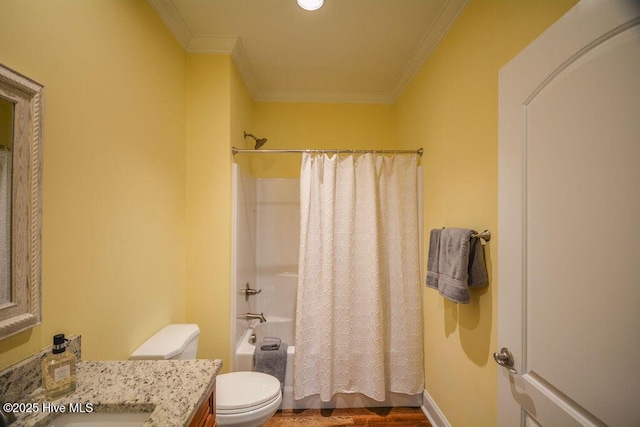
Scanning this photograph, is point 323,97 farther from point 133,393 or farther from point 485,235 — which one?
point 133,393

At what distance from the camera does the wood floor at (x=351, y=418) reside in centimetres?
186

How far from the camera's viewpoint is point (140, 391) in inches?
32.3

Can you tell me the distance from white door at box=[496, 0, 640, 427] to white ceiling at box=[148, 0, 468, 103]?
3.10 ft

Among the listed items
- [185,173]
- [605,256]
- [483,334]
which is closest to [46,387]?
[185,173]

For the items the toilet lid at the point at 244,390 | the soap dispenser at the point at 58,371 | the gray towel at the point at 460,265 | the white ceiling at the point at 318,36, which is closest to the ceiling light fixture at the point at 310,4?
the white ceiling at the point at 318,36

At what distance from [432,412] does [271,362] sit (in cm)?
119

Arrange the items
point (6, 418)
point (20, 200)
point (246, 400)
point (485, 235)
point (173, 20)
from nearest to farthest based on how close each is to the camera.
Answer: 1. point (6, 418)
2. point (20, 200)
3. point (485, 235)
4. point (246, 400)
5. point (173, 20)

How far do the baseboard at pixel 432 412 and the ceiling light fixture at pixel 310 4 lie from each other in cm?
260

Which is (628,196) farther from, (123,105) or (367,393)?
(367,393)

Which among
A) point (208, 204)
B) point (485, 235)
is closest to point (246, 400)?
point (208, 204)

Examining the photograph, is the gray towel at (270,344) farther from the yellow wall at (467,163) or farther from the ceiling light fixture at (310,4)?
the ceiling light fixture at (310,4)

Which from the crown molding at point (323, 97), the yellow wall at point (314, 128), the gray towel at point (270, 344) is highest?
the crown molding at point (323, 97)

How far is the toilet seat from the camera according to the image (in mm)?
1345

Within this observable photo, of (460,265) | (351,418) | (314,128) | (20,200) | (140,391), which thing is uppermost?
(314,128)
